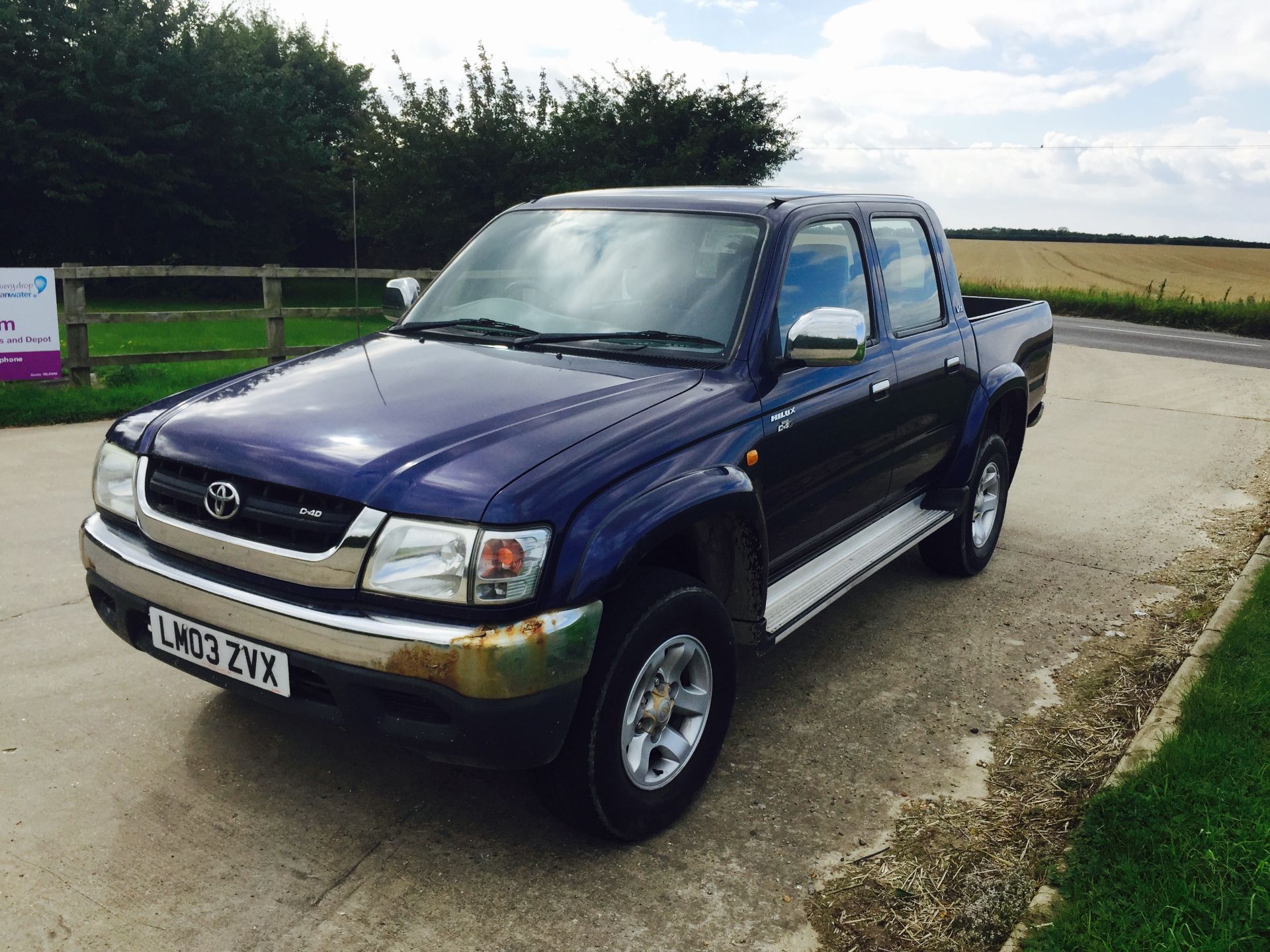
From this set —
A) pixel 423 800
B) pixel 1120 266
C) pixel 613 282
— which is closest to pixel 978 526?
pixel 613 282

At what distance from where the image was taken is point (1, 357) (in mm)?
9461

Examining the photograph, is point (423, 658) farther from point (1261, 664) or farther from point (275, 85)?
point (275, 85)

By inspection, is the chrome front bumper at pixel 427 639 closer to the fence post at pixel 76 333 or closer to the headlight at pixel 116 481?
the headlight at pixel 116 481

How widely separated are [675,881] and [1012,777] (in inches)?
52.6

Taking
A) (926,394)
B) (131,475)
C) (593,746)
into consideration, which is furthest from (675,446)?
(926,394)

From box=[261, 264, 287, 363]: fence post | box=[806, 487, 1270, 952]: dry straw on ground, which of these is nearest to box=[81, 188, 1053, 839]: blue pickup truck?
box=[806, 487, 1270, 952]: dry straw on ground

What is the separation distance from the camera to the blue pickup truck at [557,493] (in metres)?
2.63

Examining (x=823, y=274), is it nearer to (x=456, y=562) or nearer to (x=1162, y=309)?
(x=456, y=562)

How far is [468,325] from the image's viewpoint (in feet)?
13.2

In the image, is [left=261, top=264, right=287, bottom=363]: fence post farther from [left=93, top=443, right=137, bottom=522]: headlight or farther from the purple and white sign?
[left=93, top=443, right=137, bottom=522]: headlight

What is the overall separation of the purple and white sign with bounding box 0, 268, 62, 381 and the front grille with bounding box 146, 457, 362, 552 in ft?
24.7

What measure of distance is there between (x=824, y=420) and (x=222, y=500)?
2.06m

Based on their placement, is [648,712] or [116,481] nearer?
[648,712]

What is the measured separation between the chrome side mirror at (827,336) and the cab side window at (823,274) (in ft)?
0.62
